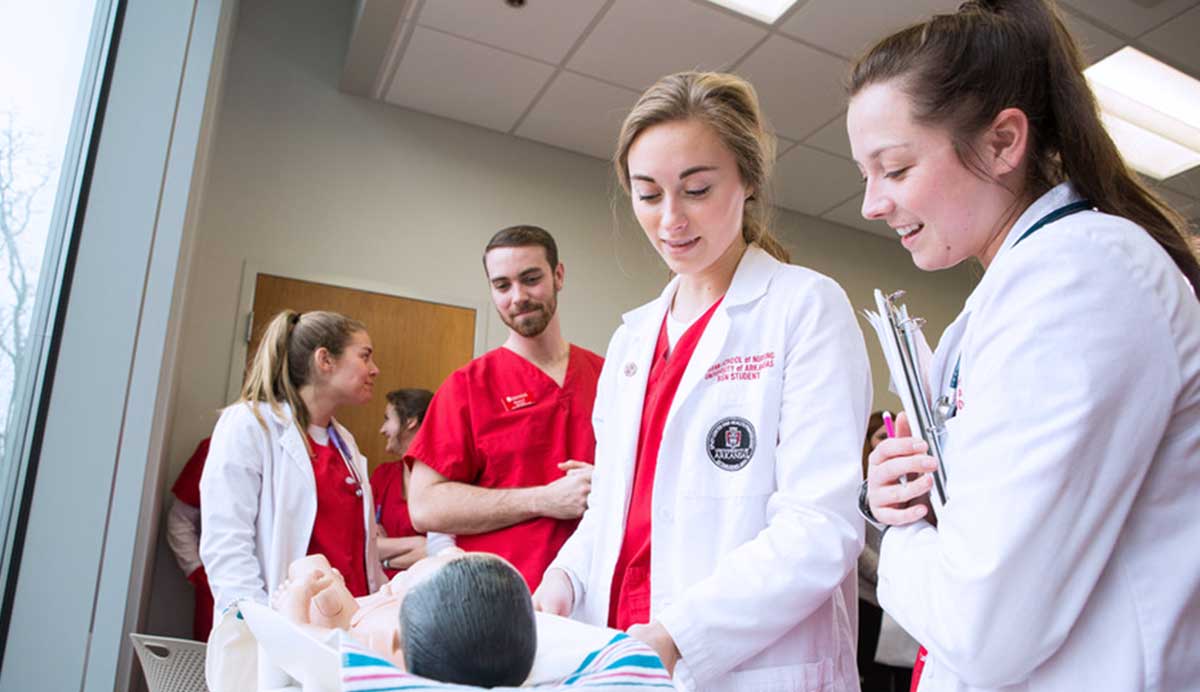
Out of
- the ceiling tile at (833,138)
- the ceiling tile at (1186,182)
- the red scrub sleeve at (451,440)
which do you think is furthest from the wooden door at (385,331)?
the ceiling tile at (1186,182)

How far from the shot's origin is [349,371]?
252 centimetres

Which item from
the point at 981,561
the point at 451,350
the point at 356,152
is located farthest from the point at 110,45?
the point at 981,561

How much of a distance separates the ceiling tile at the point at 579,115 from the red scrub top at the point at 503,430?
2.01 metres

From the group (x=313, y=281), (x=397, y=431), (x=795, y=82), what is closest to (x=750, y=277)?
(x=397, y=431)

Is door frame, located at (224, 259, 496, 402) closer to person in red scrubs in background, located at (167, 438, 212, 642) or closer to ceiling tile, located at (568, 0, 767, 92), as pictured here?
person in red scrubs in background, located at (167, 438, 212, 642)

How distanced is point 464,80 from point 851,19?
1628 mm

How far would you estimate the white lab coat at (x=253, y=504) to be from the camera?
2.06 meters

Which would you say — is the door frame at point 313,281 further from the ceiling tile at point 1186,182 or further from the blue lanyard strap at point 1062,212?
the ceiling tile at point 1186,182

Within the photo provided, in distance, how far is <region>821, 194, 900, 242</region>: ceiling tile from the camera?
15.0 ft

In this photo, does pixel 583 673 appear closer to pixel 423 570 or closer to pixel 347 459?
pixel 423 570

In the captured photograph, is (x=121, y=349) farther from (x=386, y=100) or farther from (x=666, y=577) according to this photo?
(x=386, y=100)

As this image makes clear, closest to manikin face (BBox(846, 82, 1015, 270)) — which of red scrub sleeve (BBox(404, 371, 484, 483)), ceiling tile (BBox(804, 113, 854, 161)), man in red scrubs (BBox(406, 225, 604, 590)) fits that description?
man in red scrubs (BBox(406, 225, 604, 590))

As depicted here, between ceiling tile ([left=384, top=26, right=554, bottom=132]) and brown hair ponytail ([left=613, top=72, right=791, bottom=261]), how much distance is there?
2209mm

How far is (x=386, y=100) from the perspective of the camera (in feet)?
11.8
